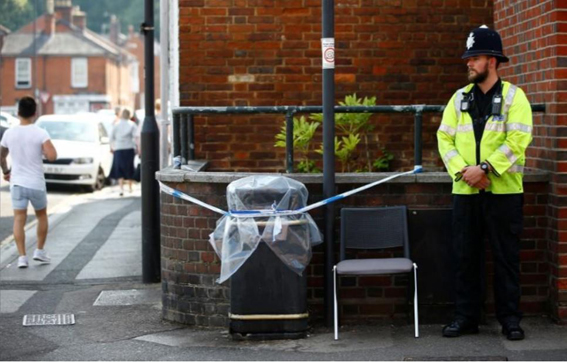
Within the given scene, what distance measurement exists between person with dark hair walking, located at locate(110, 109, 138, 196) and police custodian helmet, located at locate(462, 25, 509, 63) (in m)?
14.6

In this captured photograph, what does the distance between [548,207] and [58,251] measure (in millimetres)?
7326

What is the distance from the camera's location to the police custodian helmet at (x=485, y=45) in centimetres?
782

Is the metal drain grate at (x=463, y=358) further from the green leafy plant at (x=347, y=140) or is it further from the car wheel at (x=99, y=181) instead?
the car wheel at (x=99, y=181)

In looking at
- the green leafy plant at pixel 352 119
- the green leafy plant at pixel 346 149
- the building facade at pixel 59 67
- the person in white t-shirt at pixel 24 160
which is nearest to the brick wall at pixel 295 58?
the green leafy plant at pixel 352 119

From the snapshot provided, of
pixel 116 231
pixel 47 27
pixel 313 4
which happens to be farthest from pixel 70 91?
pixel 313 4

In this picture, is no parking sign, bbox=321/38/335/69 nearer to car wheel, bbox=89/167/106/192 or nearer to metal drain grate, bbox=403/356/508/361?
metal drain grate, bbox=403/356/508/361

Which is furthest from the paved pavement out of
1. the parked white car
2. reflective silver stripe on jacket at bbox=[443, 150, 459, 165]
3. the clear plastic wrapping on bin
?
the parked white car

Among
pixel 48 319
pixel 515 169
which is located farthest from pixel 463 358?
pixel 48 319

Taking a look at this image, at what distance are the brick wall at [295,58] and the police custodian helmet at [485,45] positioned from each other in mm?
3374

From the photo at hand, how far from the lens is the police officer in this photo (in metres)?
7.75

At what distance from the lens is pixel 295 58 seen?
11.2 meters

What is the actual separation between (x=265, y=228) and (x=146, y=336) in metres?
1.24

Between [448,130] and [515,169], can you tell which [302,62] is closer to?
[448,130]

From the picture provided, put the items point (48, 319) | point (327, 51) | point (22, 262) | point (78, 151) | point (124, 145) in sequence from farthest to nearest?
point (78, 151), point (124, 145), point (22, 262), point (48, 319), point (327, 51)
